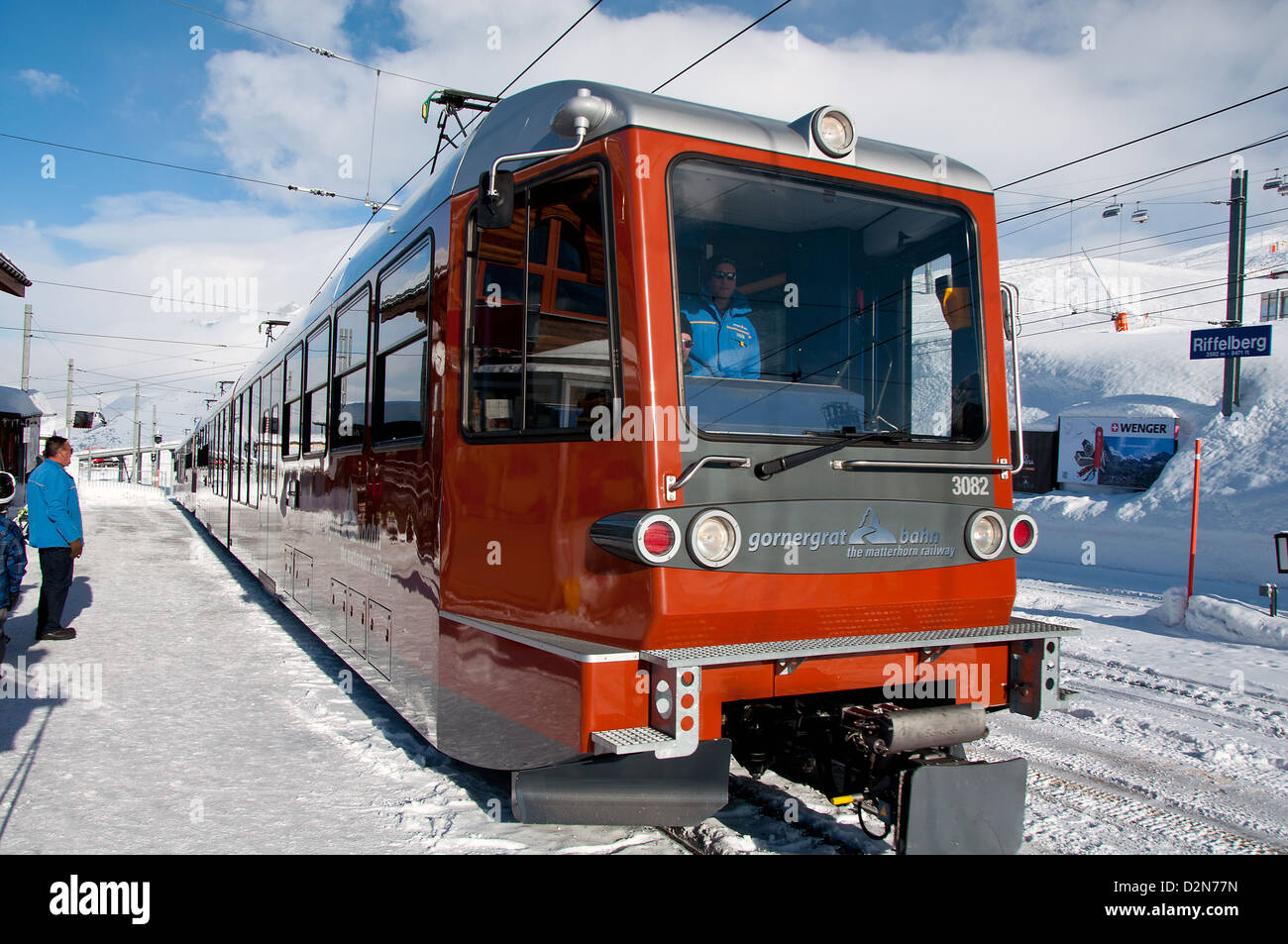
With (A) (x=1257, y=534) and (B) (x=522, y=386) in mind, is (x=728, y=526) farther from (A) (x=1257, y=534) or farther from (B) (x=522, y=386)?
(A) (x=1257, y=534)

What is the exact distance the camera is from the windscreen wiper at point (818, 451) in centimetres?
332

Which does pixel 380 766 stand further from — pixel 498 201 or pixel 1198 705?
pixel 1198 705

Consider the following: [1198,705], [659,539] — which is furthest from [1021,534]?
[1198,705]

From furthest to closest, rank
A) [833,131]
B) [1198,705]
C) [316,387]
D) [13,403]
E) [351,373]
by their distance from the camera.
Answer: [13,403], [316,387], [1198,705], [351,373], [833,131]

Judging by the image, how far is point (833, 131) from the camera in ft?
12.3

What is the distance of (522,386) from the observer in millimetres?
3637

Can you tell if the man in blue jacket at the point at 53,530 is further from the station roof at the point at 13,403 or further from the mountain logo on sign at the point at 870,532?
the station roof at the point at 13,403

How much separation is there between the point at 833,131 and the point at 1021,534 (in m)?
1.91

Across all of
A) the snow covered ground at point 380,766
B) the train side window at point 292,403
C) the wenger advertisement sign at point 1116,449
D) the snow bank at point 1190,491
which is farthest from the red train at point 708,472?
the wenger advertisement sign at point 1116,449

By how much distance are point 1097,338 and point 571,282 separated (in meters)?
49.6

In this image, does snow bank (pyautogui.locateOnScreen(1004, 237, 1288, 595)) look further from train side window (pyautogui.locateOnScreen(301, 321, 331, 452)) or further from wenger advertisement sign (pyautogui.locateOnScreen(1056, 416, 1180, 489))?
train side window (pyautogui.locateOnScreen(301, 321, 331, 452))

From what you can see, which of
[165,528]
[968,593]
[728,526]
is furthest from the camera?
[165,528]

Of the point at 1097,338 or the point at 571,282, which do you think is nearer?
the point at 571,282

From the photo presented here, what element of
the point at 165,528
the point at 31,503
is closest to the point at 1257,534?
the point at 31,503
